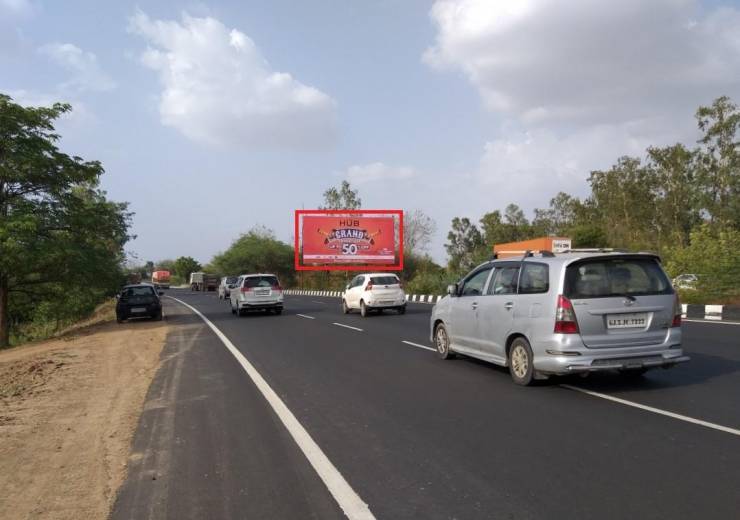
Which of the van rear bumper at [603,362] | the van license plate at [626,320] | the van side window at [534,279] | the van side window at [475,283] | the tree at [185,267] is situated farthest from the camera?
the tree at [185,267]

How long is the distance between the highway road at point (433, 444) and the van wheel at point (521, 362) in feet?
0.85

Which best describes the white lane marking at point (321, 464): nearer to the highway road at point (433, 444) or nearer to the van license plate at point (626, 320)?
the highway road at point (433, 444)

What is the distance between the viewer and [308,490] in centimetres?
436

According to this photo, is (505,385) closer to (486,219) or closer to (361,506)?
(361,506)

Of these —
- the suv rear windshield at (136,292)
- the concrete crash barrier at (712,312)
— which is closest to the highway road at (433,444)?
the concrete crash barrier at (712,312)

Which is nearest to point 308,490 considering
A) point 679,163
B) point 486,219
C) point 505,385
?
point 505,385

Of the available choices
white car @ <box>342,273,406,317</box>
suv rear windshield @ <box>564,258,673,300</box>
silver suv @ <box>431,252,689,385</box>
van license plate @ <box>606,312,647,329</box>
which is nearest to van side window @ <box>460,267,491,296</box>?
silver suv @ <box>431,252,689,385</box>

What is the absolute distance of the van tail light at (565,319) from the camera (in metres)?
7.23

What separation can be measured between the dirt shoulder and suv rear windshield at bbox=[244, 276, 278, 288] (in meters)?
11.2

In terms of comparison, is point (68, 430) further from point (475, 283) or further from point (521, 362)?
point (475, 283)

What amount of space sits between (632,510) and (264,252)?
81.1 m

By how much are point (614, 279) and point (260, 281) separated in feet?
60.6

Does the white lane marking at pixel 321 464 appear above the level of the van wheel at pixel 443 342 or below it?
below

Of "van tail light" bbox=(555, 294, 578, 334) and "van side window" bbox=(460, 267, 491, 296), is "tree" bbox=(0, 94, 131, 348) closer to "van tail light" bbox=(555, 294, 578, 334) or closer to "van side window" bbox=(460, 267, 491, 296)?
A: "van side window" bbox=(460, 267, 491, 296)
